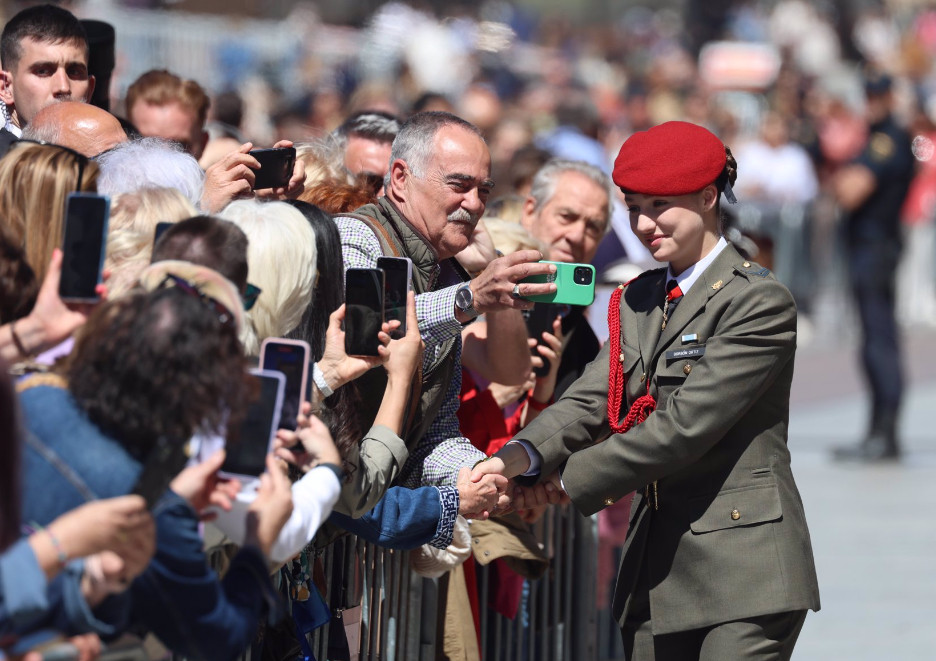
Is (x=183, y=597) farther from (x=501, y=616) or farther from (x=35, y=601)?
(x=501, y=616)

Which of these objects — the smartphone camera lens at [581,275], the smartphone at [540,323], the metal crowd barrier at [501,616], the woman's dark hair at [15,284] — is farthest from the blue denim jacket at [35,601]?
the smartphone at [540,323]

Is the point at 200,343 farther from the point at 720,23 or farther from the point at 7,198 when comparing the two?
the point at 720,23

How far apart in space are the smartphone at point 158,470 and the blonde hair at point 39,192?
59 cm

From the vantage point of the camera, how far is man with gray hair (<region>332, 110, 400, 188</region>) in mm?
5418

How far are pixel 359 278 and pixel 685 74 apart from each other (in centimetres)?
1966

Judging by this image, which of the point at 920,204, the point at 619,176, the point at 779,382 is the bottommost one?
the point at 920,204

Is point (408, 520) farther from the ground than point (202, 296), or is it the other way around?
point (202, 296)

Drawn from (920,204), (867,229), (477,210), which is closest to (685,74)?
(920,204)

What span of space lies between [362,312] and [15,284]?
2.88 feet

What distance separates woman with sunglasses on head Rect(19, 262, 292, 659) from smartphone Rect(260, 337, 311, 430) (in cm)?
25

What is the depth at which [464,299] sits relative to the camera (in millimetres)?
3924

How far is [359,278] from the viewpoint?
349 cm

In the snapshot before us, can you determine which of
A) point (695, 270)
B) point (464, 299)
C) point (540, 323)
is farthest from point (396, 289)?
point (540, 323)

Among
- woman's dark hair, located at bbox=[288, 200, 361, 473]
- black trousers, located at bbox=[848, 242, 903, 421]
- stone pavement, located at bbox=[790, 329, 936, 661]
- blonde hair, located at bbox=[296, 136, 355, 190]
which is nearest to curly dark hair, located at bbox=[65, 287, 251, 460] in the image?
woman's dark hair, located at bbox=[288, 200, 361, 473]
